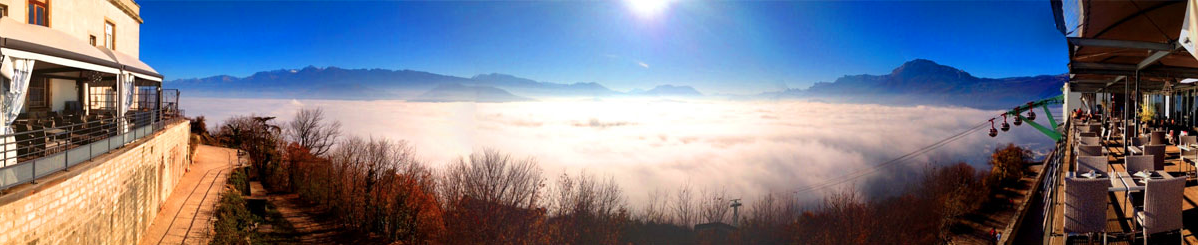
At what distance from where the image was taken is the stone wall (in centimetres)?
662

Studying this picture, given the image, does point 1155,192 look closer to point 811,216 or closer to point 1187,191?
point 1187,191

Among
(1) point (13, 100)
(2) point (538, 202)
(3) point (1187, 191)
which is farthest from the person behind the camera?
(2) point (538, 202)

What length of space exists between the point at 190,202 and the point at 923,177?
7592 cm

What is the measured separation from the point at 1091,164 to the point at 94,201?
625 inches

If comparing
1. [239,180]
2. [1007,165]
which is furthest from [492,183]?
[1007,165]

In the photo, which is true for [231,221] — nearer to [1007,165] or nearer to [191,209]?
[191,209]

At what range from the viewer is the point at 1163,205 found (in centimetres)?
494

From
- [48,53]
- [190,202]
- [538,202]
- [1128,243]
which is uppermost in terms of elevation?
[48,53]

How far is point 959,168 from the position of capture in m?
67.6

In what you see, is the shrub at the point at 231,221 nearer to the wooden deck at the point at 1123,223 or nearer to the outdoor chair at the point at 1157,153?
the wooden deck at the point at 1123,223

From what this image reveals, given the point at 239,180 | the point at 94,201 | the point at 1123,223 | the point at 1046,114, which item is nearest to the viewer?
the point at 1123,223

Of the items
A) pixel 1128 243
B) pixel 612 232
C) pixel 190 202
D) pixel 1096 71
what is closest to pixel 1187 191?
pixel 1128 243

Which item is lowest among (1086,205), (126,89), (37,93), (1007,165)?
(1007,165)

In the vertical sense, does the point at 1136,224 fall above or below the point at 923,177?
above
